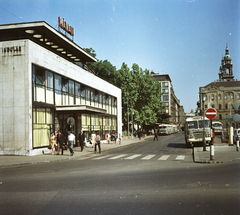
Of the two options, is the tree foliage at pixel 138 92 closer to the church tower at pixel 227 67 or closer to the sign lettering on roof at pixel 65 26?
the sign lettering on roof at pixel 65 26

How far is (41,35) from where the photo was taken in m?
27.5

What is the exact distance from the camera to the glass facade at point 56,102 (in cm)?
2262

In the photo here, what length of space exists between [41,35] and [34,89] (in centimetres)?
769

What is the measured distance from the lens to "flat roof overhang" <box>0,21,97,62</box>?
24.8 metres

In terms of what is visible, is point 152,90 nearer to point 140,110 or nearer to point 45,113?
point 140,110

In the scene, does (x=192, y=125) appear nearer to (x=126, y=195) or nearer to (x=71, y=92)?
(x=71, y=92)

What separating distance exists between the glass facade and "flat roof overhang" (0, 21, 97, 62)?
316cm

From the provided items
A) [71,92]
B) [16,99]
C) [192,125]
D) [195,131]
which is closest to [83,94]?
[71,92]

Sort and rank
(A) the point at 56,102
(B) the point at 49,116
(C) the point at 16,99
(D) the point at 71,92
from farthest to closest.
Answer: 1. (D) the point at 71,92
2. (A) the point at 56,102
3. (B) the point at 49,116
4. (C) the point at 16,99

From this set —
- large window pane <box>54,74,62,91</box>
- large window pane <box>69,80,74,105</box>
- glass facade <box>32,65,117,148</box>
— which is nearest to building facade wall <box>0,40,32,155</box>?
glass facade <box>32,65,117,148</box>

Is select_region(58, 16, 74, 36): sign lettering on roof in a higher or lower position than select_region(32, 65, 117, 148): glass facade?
higher

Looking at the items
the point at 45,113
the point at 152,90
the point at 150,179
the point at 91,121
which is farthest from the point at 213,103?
the point at 150,179

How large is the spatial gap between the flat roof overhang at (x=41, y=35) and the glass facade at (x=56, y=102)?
316cm

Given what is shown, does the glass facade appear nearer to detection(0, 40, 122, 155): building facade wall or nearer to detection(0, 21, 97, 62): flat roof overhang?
detection(0, 40, 122, 155): building facade wall
